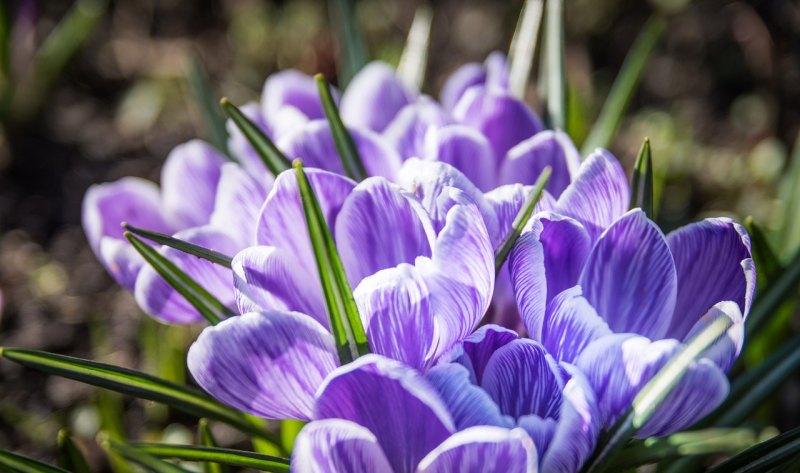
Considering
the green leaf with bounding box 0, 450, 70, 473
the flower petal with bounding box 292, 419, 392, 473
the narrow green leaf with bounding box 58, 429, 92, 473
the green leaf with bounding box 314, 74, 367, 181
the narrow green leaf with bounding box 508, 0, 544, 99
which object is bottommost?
the flower petal with bounding box 292, 419, 392, 473

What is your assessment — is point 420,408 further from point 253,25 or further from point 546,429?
point 253,25

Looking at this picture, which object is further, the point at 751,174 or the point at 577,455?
the point at 751,174

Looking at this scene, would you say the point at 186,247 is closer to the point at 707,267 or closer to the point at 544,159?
the point at 544,159

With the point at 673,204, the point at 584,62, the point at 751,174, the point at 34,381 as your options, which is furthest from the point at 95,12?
the point at 751,174

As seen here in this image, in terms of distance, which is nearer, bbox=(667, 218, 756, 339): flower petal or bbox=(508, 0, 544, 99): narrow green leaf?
bbox=(667, 218, 756, 339): flower petal

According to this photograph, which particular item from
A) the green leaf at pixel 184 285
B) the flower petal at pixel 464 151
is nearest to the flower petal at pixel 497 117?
the flower petal at pixel 464 151

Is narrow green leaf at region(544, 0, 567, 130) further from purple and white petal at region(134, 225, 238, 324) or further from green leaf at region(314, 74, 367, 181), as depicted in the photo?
purple and white petal at region(134, 225, 238, 324)

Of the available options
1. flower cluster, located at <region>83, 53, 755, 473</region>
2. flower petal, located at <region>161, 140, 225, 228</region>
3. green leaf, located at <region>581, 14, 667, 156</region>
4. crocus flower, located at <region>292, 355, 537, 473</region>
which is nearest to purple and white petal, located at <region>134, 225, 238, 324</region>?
flower cluster, located at <region>83, 53, 755, 473</region>
